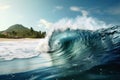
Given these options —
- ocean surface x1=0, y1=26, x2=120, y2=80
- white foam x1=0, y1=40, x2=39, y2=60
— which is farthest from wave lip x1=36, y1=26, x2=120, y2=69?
white foam x1=0, y1=40, x2=39, y2=60

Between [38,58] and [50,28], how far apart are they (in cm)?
110

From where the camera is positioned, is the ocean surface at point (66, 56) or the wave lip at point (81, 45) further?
the wave lip at point (81, 45)

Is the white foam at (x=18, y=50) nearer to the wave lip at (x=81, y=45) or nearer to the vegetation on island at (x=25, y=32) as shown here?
the vegetation on island at (x=25, y=32)

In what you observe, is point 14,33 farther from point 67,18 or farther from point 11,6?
point 67,18

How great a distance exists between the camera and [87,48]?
25.6 feet

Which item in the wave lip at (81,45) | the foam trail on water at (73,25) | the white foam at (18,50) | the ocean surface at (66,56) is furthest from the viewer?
the white foam at (18,50)

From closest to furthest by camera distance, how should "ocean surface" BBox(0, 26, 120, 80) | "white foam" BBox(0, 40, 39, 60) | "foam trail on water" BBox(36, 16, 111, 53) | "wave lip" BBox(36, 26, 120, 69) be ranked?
1. "ocean surface" BBox(0, 26, 120, 80)
2. "wave lip" BBox(36, 26, 120, 69)
3. "foam trail on water" BBox(36, 16, 111, 53)
4. "white foam" BBox(0, 40, 39, 60)

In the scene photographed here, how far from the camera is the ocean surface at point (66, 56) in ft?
20.1

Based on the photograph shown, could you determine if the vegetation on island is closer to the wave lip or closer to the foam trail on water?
the foam trail on water

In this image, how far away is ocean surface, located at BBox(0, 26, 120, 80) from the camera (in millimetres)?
6133

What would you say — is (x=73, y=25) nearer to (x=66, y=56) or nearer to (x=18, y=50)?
(x=66, y=56)

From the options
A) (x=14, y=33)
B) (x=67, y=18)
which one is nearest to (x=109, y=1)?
(x=67, y=18)

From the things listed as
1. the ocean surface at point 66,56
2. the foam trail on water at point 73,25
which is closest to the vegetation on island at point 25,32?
the ocean surface at point 66,56

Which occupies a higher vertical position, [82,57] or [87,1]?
[87,1]
